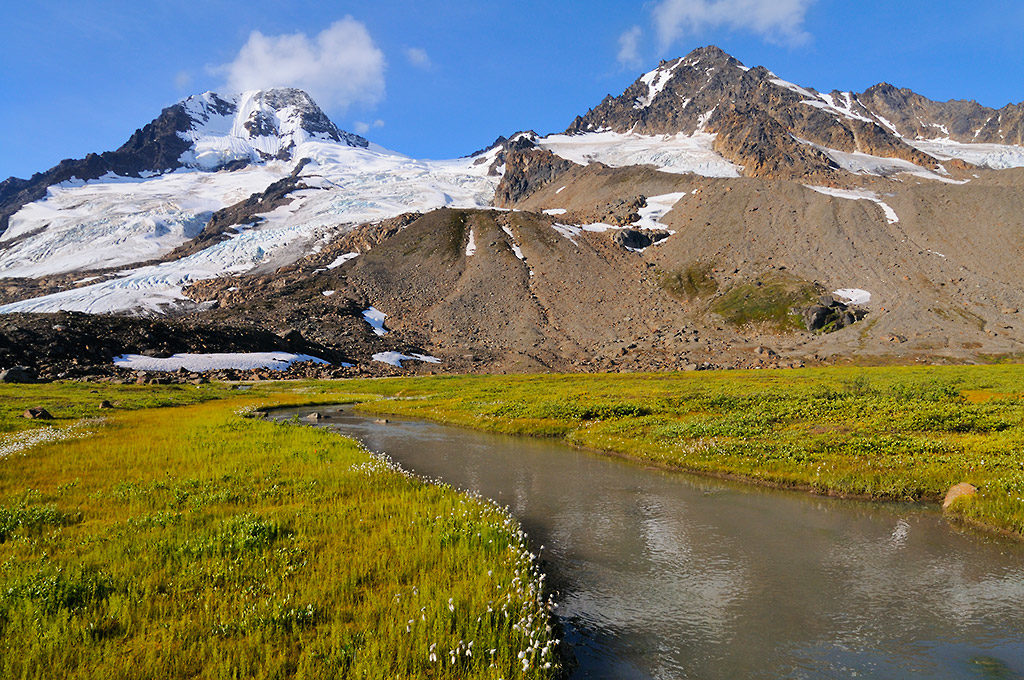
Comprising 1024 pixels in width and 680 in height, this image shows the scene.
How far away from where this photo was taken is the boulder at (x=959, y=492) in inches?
619

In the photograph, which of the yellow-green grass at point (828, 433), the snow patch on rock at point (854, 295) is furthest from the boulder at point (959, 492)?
the snow patch on rock at point (854, 295)

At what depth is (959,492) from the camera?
52.6 ft

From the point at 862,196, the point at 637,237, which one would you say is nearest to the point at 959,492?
the point at 637,237

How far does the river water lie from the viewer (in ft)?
27.1

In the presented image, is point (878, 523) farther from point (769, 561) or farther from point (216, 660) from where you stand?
point (216, 660)

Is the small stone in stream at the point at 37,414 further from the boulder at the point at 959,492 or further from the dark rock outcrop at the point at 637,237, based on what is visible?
the dark rock outcrop at the point at 637,237

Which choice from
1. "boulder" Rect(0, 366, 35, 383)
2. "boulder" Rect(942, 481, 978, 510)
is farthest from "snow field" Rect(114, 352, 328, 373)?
"boulder" Rect(942, 481, 978, 510)

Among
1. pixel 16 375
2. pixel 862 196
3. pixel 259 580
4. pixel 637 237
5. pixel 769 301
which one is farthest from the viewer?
pixel 862 196

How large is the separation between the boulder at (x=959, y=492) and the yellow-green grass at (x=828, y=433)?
32cm

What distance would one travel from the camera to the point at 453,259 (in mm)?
149750

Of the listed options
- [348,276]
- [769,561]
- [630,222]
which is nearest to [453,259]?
[348,276]

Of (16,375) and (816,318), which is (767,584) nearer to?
(16,375)

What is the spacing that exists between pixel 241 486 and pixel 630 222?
169 m

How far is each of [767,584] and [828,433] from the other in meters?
16.8
